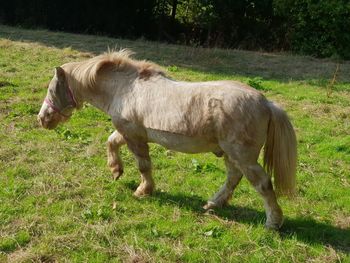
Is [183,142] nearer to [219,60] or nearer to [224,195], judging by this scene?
[224,195]

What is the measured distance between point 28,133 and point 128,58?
271 centimetres

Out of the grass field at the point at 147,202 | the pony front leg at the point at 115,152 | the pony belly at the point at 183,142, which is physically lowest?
the grass field at the point at 147,202

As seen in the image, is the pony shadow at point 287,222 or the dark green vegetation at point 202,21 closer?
the pony shadow at point 287,222

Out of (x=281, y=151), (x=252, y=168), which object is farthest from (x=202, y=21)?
(x=252, y=168)

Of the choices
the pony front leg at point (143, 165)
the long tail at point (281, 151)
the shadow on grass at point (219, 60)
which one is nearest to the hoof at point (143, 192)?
the pony front leg at point (143, 165)

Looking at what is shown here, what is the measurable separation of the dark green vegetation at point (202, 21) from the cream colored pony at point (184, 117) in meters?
13.2

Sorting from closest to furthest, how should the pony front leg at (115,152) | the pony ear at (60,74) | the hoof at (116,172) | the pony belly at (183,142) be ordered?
the pony belly at (183,142), the pony ear at (60,74), the pony front leg at (115,152), the hoof at (116,172)

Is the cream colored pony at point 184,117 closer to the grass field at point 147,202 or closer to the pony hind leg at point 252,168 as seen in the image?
the pony hind leg at point 252,168

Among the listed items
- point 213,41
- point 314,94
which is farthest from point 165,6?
point 314,94

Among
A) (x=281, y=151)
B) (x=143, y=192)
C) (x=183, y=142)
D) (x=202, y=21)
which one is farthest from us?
(x=202, y=21)

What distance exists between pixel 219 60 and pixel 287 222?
31.5 feet

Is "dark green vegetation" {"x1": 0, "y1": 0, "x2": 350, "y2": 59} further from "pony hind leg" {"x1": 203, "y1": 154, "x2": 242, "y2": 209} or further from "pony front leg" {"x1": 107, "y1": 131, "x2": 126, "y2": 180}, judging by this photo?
"pony hind leg" {"x1": 203, "y1": 154, "x2": 242, "y2": 209}

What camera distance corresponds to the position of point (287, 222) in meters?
5.07

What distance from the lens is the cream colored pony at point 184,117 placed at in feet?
14.6
